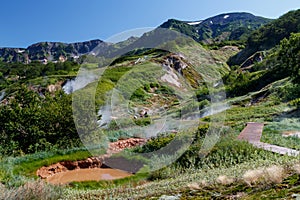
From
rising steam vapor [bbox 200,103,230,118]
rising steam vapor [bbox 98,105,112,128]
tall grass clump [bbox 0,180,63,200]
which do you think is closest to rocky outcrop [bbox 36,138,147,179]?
rising steam vapor [bbox 98,105,112,128]

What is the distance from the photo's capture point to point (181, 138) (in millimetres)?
16906

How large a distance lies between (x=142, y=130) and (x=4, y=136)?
32.4ft

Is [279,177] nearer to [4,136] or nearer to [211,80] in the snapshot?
[4,136]

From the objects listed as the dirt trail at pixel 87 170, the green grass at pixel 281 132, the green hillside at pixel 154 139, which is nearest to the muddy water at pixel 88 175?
the dirt trail at pixel 87 170

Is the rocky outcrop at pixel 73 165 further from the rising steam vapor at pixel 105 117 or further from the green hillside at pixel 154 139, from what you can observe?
the rising steam vapor at pixel 105 117

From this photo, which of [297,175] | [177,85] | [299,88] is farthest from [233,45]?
[297,175]

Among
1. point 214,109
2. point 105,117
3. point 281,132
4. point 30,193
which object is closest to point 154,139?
point 281,132

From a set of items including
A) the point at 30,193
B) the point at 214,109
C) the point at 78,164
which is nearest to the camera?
the point at 30,193

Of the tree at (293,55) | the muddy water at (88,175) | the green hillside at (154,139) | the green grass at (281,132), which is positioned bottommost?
the muddy water at (88,175)

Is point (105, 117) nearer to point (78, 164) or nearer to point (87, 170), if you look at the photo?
point (78, 164)

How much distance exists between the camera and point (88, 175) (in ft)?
54.2

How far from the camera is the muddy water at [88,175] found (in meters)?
15.6

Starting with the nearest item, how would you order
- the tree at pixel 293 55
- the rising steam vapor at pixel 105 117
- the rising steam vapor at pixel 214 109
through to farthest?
the rising steam vapor at pixel 105 117 < the tree at pixel 293 55 < the rising steam vapor at pixel 214 109

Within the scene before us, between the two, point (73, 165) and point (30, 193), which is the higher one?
point (30, 193)
